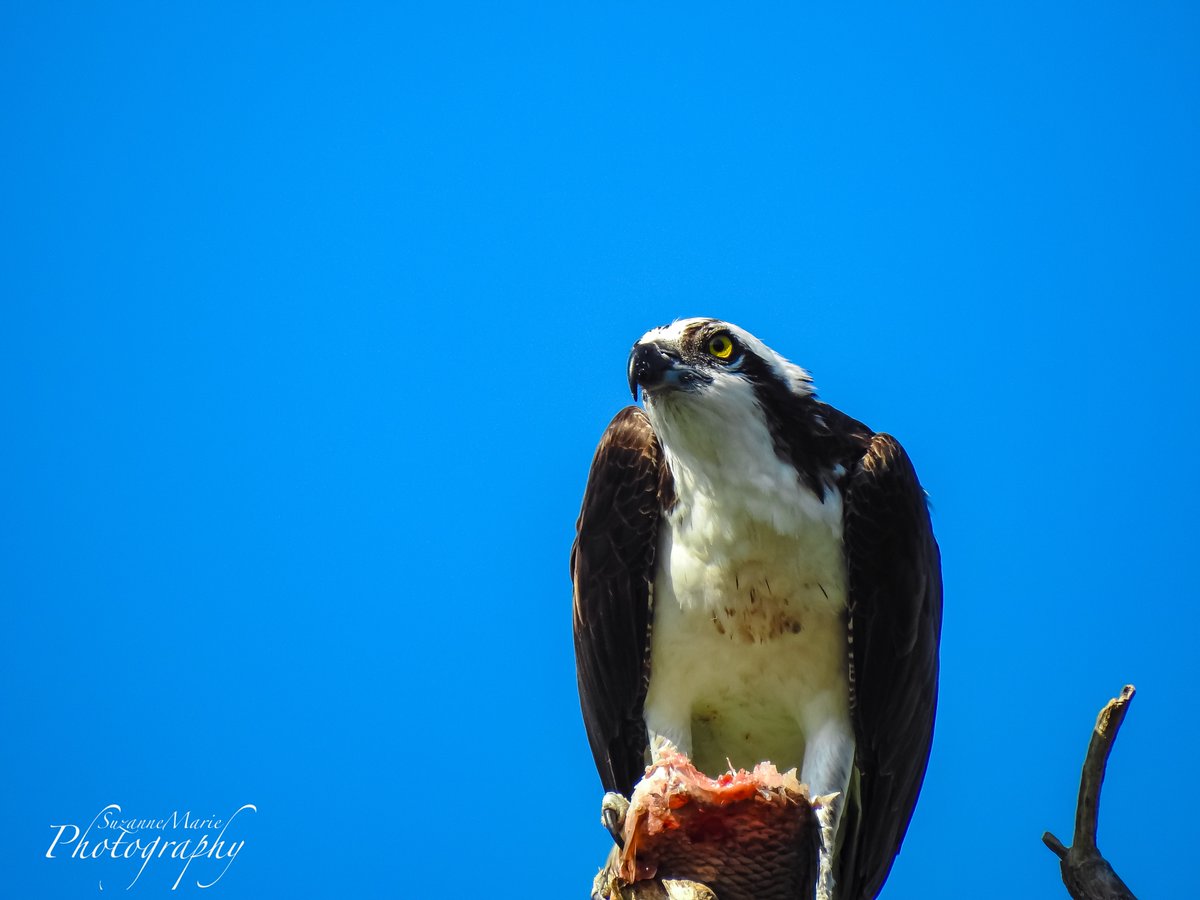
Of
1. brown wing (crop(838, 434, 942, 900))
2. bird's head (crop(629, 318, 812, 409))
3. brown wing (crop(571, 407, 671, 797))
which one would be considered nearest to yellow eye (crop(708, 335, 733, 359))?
bird's head (crop(629, 318, 812, 409))

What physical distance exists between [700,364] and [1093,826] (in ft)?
7.66

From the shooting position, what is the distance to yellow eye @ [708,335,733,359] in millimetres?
5555

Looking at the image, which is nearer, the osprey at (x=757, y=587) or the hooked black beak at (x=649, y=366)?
the hooked black beak at (x=649, y=366)

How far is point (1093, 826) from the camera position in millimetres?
4234

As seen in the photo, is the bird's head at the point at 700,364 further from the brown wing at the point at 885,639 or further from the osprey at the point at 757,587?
the brown wing at the point at 885,639

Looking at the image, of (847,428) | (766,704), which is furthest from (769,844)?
(847,428)

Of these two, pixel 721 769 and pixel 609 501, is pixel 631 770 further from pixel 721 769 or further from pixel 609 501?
pixel 609 501

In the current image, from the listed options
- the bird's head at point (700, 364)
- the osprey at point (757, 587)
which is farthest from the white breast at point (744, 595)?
the bird's head at point (700, 364)

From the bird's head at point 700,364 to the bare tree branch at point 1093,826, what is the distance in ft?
6.57

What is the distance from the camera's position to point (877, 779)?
5.90 meters

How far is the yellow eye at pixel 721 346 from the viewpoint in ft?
18.2

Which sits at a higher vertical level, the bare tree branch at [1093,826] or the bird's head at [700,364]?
the bird's head at [700,364]

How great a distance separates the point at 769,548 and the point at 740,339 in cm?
91

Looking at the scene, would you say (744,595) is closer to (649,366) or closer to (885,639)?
(885,639)
